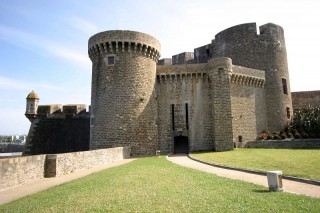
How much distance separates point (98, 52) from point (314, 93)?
26.3 meters

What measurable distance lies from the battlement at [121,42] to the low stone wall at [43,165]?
30.3ft

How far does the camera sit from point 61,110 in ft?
95.9

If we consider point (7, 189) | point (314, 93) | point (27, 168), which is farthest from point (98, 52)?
point (314, 93)

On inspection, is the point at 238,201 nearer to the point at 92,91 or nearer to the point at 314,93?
the point at 92,91

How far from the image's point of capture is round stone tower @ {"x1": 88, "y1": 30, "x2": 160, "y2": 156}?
20.5 m

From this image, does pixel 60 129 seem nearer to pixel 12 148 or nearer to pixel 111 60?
pixel 111 60

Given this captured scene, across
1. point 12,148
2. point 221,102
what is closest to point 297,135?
point 221,102

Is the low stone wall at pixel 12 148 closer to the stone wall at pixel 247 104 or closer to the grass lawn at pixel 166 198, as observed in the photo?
the stone wall at pixel 247 104

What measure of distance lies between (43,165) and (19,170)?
5.10 feet

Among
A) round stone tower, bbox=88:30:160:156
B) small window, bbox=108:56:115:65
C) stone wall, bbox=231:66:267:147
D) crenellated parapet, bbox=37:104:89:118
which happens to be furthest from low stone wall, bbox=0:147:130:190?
crenellated parapet, bbox=37:104:89:118

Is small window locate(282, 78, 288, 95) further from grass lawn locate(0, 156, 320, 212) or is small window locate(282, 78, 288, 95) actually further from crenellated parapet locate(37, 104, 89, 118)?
grass lawn locate(0, 156, 320, 212)

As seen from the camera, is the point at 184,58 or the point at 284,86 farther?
the point at 184,58

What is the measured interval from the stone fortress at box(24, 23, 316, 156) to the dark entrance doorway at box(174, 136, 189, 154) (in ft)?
0.31

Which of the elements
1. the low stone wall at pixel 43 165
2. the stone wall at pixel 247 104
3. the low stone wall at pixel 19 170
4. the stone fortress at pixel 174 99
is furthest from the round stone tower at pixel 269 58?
the low stone wall at pixel 19 170
